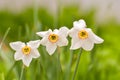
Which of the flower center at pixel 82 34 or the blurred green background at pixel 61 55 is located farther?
the blurred green background at pixel 61 55

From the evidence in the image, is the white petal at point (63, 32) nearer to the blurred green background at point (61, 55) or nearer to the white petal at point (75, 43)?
A: the white petal at point (75, 43)

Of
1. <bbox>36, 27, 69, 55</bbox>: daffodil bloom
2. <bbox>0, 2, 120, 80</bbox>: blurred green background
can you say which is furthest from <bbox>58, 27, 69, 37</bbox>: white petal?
<bbox>0, 2, 120, 80</bbox>: blurred green background

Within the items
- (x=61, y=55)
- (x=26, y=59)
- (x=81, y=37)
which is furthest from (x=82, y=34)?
(x=61, y=55)

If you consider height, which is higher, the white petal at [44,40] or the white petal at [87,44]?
the white petal at [44,40]

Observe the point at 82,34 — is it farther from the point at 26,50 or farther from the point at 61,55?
the point at 61,55

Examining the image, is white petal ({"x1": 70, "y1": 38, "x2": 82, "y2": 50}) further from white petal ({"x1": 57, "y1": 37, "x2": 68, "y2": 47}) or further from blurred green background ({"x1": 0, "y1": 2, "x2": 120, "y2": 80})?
blurred green background ({"x1": 0, "y1": 2, "x2": 120, "y2": 80})

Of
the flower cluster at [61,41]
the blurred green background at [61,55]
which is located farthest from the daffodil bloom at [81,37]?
the blurred green background at [61,55]

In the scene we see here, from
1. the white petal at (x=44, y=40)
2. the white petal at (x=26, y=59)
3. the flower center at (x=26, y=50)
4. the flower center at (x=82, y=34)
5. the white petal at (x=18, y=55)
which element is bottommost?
the white petal at (x=26, y=59)
